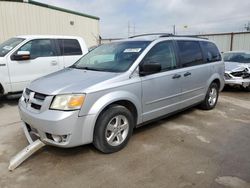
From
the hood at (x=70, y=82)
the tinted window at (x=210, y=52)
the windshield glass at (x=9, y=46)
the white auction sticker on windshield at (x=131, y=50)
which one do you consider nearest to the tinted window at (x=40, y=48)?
the windshield glass at (x=9, y=46)

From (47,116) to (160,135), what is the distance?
205 centimetres

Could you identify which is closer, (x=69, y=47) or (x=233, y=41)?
(x=69, y=47)

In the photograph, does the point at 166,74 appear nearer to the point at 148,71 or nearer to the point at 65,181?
the point at 148,71

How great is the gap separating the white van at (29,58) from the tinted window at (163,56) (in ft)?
11.9

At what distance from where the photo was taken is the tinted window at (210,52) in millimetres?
5400

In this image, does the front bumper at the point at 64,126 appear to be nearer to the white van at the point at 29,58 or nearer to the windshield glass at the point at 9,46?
the white van at the point at 29,58

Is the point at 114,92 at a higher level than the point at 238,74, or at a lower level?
higher

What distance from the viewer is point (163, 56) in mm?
4234

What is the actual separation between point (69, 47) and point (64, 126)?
4.66 m

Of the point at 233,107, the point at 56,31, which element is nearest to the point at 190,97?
the point at 233,107

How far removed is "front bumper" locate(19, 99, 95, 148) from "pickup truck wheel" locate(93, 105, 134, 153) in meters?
0.13

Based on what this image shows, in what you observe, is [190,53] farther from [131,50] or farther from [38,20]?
[38,20]

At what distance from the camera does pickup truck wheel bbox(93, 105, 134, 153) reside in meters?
3.26

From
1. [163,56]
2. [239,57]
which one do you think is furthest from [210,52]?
[239,57]
